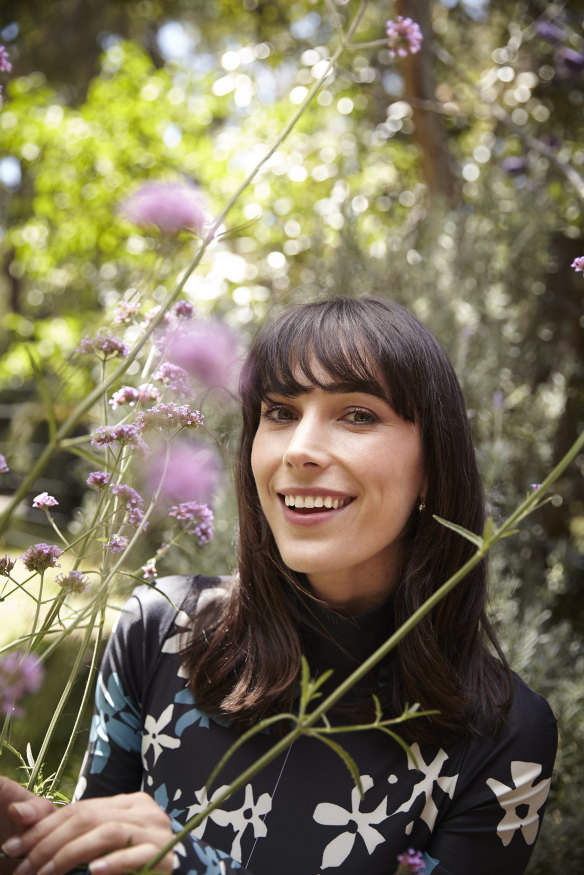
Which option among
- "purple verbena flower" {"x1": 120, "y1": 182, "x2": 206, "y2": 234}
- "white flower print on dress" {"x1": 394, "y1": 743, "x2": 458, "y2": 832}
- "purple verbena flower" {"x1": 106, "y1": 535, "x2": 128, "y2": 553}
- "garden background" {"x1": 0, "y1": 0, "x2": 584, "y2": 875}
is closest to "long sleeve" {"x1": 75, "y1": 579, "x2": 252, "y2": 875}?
"garden background" {"x1": 0, "y1": 0, "x2": 584, "y2": 875}

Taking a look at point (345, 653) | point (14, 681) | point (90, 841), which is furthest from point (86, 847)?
point (345, 653)

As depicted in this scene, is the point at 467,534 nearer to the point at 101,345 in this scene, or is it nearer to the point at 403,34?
the point at 101,345

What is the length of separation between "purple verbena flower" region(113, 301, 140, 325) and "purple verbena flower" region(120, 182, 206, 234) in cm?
17

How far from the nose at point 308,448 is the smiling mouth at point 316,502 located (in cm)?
4

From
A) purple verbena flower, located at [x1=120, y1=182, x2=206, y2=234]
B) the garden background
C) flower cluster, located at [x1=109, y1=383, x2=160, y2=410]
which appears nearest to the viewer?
purple verbena flower, located at [x1=120, y1=182, x2=206, y2=234]

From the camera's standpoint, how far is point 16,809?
1.99 feet

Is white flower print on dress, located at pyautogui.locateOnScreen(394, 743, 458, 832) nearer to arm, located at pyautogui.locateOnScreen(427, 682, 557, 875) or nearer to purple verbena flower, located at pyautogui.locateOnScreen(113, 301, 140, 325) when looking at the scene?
arm, located at pyautogui.locateOnScreen(427, 682, 557, 875)

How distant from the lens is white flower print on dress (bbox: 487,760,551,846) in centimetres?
117

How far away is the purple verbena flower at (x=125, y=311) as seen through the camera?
0.83 metres

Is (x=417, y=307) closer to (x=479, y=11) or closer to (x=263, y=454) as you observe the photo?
(x=263, y=454)

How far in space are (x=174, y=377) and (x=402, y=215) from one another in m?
3.51

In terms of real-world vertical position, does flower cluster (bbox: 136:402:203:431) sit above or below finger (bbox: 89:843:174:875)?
above

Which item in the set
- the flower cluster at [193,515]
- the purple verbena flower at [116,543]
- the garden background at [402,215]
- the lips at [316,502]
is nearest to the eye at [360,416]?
the lips at [316,502]

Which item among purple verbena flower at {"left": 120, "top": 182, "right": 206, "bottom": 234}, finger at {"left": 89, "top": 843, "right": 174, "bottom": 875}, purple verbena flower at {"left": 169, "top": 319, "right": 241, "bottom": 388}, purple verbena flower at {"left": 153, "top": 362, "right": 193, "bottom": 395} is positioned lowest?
finger at {"left": 89, "top": 843, "right": 174, "bottom": 875}
